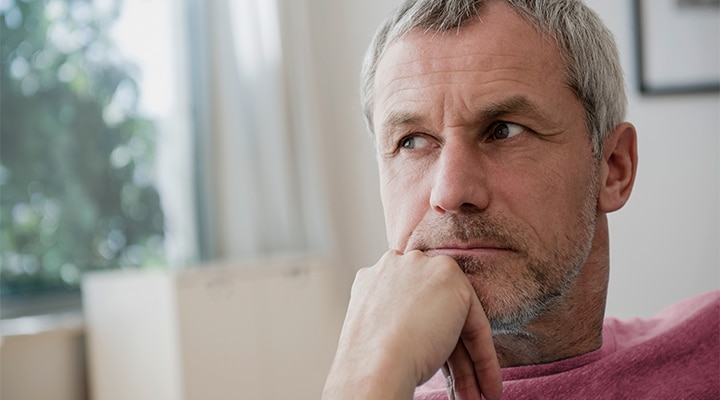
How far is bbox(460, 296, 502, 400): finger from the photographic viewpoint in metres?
1.09

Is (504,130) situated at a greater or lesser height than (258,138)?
lesser

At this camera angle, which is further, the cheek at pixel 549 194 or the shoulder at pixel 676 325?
the shoulder at pixel 676 325

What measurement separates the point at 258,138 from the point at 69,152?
0.67 metres

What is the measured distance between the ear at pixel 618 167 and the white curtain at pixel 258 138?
6.28 feet

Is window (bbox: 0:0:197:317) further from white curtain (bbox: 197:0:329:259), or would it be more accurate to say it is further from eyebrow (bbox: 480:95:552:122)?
eyebrow (bbox: 480:95:552:122)

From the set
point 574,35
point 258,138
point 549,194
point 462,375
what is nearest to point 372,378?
point 462,375

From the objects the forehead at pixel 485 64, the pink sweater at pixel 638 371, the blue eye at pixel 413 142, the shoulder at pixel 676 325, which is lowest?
the pink sweater at pixel 638 371

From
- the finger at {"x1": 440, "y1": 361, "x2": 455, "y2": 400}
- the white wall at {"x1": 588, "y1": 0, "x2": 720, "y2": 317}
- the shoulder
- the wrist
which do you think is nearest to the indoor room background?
the white wall at {"x1": 588, "y1": 0, "x2": 720, "y2": 317}

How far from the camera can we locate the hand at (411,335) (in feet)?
3.24

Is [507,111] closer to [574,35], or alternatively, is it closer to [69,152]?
[574,35]

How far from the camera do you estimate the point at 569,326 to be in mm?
1282

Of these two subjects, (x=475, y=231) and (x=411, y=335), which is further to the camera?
(x=475, y=231)

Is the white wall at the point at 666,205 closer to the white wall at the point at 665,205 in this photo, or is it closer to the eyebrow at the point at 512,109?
the white wall at the point at 665,205

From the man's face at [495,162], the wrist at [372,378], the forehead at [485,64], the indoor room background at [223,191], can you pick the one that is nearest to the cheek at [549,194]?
the man's face at [495,162]
